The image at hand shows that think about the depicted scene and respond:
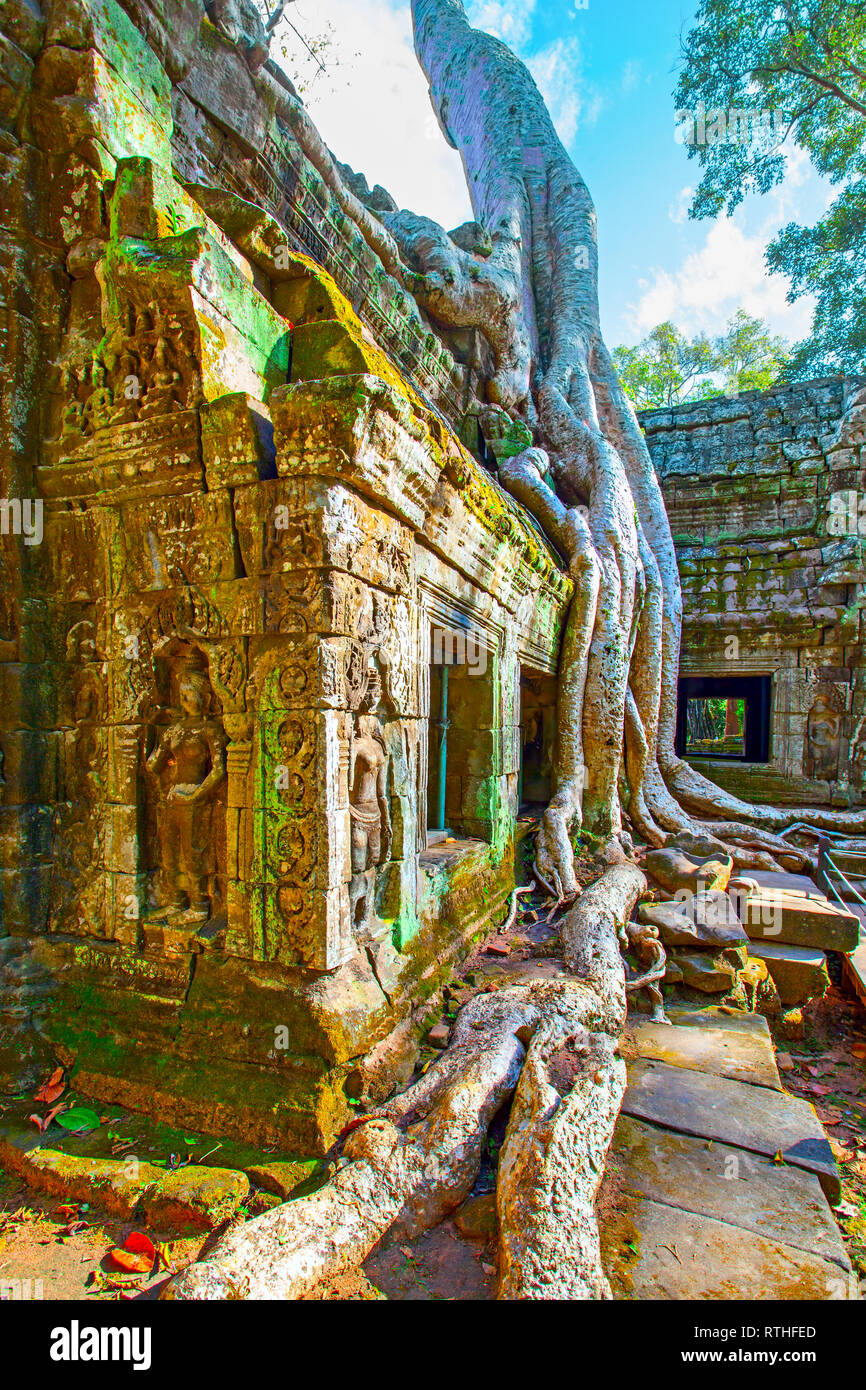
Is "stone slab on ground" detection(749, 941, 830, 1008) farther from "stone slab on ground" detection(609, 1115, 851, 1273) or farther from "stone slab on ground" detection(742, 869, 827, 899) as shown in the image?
"stone slab on ground" detection(609, 1115, 851, 1273)

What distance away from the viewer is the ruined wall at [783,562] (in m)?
8.60

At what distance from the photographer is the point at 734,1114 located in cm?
257

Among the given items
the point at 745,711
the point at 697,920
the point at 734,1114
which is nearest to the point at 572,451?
the point at 697,920

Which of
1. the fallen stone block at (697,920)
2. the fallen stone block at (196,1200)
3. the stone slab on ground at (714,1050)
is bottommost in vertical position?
the stone slab on ground at (714,1050)

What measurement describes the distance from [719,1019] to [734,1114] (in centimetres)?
98

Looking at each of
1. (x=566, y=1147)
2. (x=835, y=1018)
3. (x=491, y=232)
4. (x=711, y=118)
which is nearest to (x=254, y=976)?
(x=566, y=1147)

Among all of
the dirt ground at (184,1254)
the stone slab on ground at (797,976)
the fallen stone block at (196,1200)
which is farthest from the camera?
the stone slab on ground at (797,976)

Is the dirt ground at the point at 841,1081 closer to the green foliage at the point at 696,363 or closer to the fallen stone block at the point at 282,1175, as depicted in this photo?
the fallen stone block at the point at 282,1175

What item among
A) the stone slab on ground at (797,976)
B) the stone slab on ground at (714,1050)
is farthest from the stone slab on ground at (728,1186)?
the stone slab on ground at (797,976)

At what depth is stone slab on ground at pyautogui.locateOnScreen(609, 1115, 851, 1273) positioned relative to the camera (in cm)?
196

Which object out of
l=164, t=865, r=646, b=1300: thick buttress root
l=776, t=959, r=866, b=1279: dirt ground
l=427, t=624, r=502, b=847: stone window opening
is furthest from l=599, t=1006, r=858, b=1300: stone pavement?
l=427, t=624, r=502, b=847: stone window opening

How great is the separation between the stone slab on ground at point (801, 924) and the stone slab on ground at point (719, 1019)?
117cm

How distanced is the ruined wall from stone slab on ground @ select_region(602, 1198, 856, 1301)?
7881 mm

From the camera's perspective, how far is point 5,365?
2.72m
